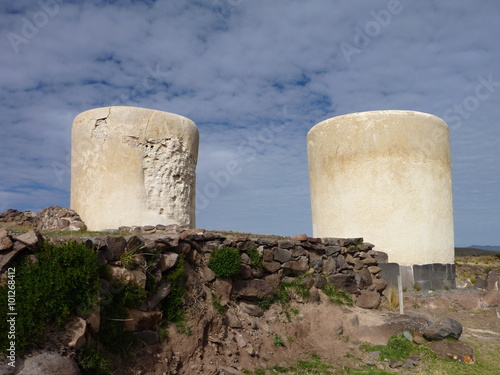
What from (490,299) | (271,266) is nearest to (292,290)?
(271,266)

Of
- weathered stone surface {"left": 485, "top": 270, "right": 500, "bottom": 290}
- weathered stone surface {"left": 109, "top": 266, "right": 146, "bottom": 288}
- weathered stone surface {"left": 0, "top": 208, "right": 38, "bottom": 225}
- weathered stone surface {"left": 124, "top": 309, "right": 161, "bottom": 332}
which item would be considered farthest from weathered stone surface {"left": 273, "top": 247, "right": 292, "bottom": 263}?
weathered stone surface {"left": 485, "top": 270, "right": 500, "bottom": 290}

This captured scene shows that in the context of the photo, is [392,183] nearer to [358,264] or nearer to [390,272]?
[390,272]

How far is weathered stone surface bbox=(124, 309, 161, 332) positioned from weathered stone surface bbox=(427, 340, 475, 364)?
14.1ft

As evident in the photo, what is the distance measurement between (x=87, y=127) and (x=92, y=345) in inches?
208

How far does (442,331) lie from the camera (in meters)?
7.09

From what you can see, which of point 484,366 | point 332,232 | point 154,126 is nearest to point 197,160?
point 154,126

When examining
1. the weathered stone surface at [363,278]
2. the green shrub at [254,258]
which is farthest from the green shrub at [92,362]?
the weathered stone surface at [363,278]

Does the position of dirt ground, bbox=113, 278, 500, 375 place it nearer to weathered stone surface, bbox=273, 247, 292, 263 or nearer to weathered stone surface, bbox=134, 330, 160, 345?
weathered stone surface, bbox=134, 330, 160, 345

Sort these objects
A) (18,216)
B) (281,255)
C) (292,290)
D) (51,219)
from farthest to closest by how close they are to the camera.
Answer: (18,216) → (51,219) → (281,255) → (292,290)

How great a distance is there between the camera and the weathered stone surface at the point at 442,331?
279 inches

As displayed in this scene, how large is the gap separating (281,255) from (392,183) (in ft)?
13.7

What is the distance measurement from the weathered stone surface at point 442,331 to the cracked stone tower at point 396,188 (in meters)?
3.26

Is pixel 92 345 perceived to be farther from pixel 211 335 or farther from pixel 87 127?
pixel 87 127

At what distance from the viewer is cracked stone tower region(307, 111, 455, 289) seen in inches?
418
